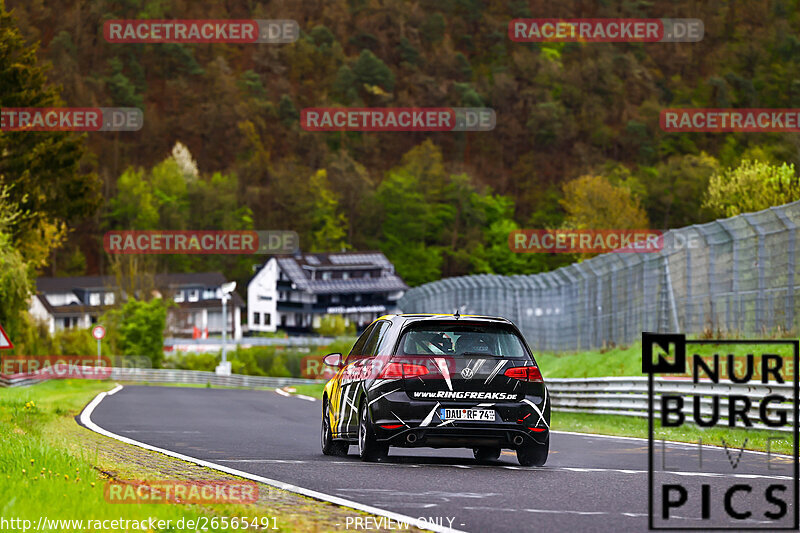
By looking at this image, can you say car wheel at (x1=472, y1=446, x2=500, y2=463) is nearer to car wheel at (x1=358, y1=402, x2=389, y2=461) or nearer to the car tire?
the car tire

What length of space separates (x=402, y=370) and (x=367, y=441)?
0.82m

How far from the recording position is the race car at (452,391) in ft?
39.4

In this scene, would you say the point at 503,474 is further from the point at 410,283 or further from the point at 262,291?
the point at 410,283

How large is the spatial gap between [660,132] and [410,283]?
40.9 meters

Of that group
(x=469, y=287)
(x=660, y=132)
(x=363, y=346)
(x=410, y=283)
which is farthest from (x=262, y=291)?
(x=363, y=346)

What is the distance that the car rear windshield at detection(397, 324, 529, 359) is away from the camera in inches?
485

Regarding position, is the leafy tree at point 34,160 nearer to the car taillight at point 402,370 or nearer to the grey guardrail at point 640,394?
the grey guardrail at point 640,394

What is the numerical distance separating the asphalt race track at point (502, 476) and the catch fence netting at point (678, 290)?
5538 mm

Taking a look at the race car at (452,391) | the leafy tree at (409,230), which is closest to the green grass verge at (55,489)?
the race car at (452,391)

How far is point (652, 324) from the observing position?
27.9m

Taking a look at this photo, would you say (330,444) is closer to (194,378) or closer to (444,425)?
(444,425)

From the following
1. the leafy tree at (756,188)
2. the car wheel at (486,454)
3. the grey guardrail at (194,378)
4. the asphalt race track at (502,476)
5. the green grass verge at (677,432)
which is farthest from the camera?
the leafy tree at (756,188)

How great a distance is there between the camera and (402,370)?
12.2 m

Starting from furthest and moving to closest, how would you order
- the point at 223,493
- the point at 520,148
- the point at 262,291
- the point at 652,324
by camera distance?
1. the point at 520,148
2. the point at 262,291
3. the point at 652,324
4. the point at 223,493
